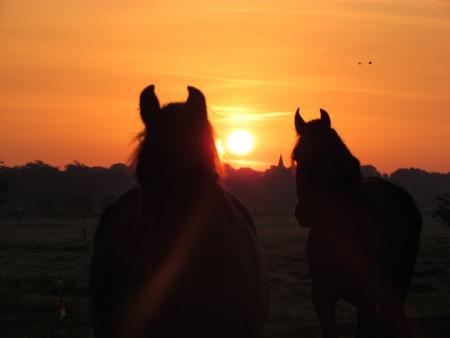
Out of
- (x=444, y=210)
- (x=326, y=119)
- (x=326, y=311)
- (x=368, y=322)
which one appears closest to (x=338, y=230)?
(x=326, y=311)

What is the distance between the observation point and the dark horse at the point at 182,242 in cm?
296

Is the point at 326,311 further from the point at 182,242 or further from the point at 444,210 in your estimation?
the point at 444,210

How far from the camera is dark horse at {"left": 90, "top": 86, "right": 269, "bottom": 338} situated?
9.73ft

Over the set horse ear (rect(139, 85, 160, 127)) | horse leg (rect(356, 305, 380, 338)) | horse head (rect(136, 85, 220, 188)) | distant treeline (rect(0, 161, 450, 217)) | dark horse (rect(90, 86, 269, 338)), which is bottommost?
distant treeline (rect(0, 161, 450, 217))

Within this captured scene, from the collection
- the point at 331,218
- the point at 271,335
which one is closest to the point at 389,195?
the point at 331,218

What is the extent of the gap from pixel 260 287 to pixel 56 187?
290 ft

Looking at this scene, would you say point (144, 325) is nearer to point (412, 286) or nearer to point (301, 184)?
point (301, 184)

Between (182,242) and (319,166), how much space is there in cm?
298

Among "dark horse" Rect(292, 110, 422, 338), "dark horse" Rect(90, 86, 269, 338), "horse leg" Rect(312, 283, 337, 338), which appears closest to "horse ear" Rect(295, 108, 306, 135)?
"dark horse" Rect(292, 110, 422, 338)

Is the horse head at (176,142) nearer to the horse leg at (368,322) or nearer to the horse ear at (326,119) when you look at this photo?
the horse ear at (326,119)

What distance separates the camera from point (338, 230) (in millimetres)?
6043

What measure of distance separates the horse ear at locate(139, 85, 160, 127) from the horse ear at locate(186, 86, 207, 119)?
18 centimetres

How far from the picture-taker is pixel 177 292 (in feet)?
9.53

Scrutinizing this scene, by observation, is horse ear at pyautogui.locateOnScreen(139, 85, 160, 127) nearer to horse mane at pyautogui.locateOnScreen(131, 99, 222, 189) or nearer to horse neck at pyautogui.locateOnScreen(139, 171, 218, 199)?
horse mane at pyautogui.locateOnScreen(131, 99, 222, 189)
